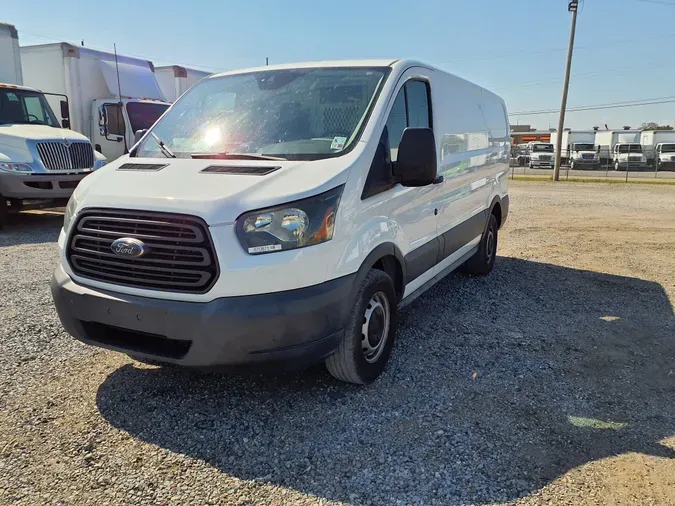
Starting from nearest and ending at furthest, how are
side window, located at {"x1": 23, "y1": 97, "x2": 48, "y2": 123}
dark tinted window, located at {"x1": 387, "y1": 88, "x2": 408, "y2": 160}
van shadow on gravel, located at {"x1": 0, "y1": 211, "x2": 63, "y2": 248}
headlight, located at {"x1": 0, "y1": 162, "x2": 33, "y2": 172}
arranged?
dark tinted window, located at {"x1": 387, "y1": 88, "x2": 408, "y2": 160}, van shadow on gravel, located at {"x1": 0, "y1": 211, "x2": 63, "y2": 248}, headlight, located at {"x1": 0, "y1": 162, "x2": 33, "y2": 172}, side window, located at {"x1": 23, "y1": 97, "x2": 48, "y2": 123}

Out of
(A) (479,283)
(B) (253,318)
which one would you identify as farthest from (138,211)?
(A) (479,283)

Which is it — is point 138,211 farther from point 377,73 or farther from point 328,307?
point 377,73

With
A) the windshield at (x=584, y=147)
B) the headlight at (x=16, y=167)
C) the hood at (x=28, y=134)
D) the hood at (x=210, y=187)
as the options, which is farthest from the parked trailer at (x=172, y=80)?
the windshield at (x=584, y=147)

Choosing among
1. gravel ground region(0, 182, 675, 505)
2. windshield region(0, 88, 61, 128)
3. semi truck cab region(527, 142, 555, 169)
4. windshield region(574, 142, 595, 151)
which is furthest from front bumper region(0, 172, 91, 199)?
windshield region(574, 142, 595, 151)

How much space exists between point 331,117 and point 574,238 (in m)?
7.20

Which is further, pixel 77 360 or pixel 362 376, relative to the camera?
pixel 77 360

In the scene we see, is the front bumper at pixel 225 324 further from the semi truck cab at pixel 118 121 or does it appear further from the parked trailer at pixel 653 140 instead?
the parked trailer at pixel 653 140

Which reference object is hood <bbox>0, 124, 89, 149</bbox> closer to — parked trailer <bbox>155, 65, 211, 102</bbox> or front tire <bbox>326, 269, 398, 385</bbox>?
parked trailer <bbox>155, 65, 211, 102</bbox>

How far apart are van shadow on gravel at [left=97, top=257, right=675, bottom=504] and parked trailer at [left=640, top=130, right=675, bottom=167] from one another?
38422 mm

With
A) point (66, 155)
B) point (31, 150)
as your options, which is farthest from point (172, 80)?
point (31, 150)

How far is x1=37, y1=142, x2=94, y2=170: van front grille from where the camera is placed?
31.5 feet

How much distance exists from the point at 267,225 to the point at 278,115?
1.30 metres

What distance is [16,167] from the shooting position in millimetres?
9336

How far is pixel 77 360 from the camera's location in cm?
411
